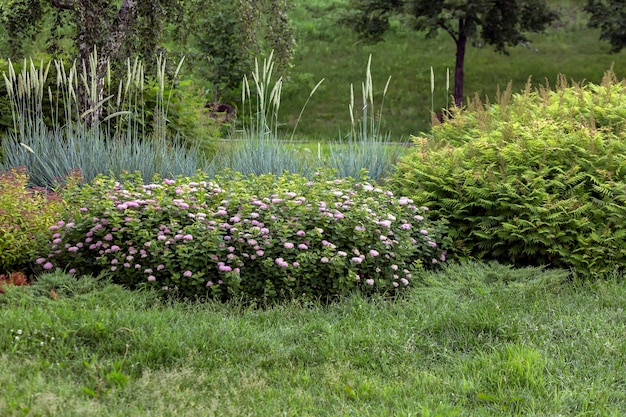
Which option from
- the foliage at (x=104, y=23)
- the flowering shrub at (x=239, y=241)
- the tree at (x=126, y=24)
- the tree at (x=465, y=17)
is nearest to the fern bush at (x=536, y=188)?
the flowering shrub at (x=239, y=241)

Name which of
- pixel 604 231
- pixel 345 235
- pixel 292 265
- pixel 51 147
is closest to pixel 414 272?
pixel 345 235

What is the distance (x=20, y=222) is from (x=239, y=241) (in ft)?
6.54

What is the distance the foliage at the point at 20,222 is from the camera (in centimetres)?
540

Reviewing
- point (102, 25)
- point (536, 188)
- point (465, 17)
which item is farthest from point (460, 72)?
point (536, 188)

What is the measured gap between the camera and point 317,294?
5156 millimetres

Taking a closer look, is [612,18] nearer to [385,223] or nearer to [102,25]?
[102,25]

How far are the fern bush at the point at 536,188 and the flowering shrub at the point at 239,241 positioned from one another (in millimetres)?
688

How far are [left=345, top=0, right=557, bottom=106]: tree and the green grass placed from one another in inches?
611

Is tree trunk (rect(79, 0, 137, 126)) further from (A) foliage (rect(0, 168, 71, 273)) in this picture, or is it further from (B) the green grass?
(B) the green grass

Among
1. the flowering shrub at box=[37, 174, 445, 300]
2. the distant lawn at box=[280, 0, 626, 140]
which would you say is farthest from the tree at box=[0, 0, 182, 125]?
the distant lawn at box=[280, 0, 626, 140]

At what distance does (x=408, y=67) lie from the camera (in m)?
25.4

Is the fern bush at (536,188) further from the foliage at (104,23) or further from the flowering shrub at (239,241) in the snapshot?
the foliage at (104,23)

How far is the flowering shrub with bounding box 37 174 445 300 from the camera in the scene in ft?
16.3

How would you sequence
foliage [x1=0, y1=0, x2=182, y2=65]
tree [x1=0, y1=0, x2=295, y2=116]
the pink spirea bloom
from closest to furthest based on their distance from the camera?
the pink spirea bloom < foliage [x1=0, y1=0, x2=182, y2=65] < tree [x1=0, y1=0, x2=295, y2=116]
